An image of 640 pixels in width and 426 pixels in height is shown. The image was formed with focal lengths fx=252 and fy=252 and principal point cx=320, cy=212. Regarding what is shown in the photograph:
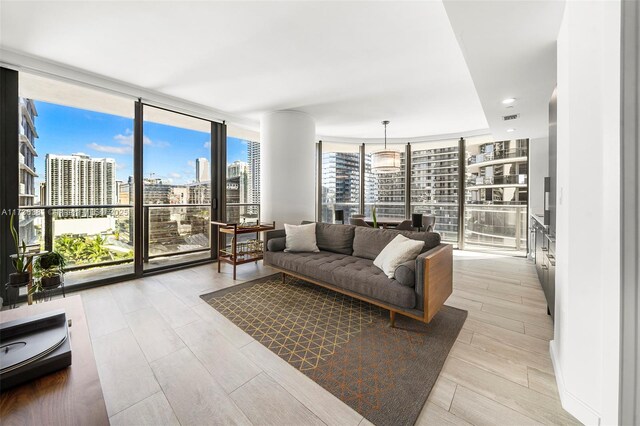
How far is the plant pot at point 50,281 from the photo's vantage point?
7.75 ft

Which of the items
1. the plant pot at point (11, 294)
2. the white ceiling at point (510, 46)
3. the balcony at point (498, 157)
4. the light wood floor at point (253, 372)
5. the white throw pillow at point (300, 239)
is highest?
the white ceiling at point (510, 46)

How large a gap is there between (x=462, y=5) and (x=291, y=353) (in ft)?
8.72

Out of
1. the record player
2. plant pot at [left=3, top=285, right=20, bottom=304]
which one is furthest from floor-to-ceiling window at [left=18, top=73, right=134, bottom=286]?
the record player

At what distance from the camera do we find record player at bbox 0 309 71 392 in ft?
2.97

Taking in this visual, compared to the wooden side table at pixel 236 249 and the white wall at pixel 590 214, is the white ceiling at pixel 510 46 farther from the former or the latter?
the wooden side table at pixel 236 249

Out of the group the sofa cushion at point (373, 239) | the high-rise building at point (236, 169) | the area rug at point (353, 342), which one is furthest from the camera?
the high-rise building at point (236, 169)

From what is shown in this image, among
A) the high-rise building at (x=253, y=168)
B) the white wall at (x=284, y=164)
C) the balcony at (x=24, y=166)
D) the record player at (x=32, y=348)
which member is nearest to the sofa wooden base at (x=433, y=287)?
the record player at (x=32, y=348)

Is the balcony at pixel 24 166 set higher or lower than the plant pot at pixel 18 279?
higher

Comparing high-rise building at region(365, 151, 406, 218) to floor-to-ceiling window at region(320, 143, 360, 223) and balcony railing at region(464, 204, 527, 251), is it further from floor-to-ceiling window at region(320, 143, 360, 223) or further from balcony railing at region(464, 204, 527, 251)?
balcony railing at region(464, 204, 527, 251)

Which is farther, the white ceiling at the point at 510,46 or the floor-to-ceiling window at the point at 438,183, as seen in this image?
the floor-to-ceiling window at the point at 438,183

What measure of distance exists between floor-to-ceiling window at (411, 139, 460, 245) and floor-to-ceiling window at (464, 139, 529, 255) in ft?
0.92

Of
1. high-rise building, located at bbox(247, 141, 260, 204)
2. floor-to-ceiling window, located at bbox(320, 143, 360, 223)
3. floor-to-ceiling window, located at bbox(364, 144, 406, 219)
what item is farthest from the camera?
floor-to-ceiling window, located at bbox(364, 144, 406, 219)

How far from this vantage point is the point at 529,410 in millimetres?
1385

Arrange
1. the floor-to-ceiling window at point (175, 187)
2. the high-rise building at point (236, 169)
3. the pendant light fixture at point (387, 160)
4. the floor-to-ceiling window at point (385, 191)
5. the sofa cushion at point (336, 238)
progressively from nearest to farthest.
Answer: the sofa cushion at point (336, 238) < the floor-to-ceiling window at point (175, 187) < the pendant light fixture at point (387, 160) < the high-rise building at point (236, 169) < the floor-to-ceiling window at point (385, 191)
